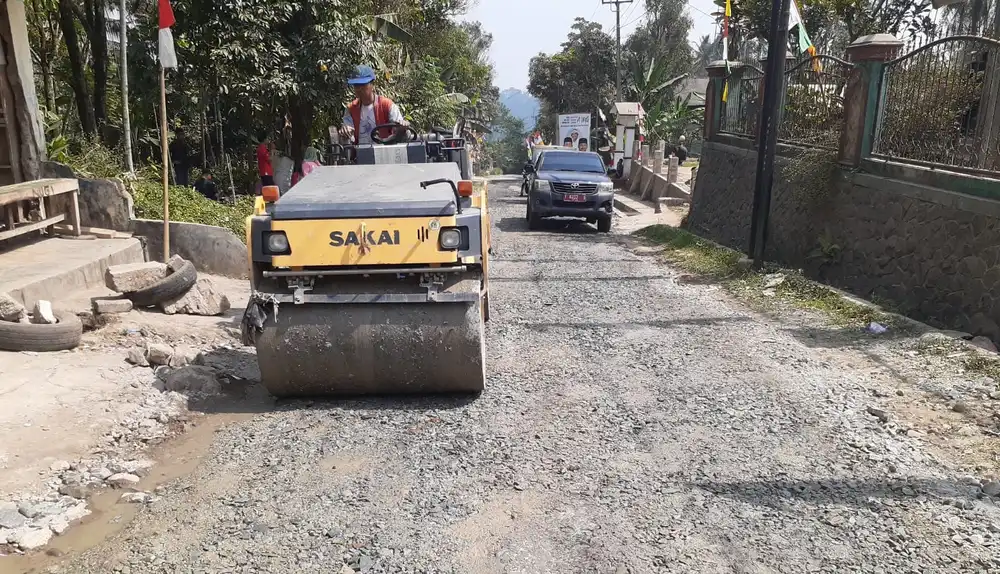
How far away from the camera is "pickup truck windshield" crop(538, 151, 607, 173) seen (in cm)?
1628

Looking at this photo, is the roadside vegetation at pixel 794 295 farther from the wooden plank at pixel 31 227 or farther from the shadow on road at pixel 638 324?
the wooden plank at pixel 31 227

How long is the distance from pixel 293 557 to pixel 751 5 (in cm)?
2365

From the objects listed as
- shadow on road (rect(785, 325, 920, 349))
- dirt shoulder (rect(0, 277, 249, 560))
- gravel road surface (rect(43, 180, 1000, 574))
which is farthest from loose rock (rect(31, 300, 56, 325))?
shadow on road (rect(785, 325, 920, 349))

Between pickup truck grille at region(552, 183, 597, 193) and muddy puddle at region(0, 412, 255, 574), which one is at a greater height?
pickup truck grille at region(552, 183, 597, 193)

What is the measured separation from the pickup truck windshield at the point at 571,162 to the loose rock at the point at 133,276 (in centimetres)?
1010

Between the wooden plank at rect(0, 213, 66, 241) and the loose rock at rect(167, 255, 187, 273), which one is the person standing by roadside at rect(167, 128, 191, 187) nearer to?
the wooden plank at rect(0, 213, 66, 241)

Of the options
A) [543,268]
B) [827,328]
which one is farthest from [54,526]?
[543,268]

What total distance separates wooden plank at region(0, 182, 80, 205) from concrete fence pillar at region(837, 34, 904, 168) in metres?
8.94

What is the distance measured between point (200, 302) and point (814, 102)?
8190 mm

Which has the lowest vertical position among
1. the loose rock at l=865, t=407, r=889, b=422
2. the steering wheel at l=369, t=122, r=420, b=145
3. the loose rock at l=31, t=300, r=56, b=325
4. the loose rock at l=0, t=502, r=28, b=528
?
the loose rock at l=0, t=502, r=28, b=528

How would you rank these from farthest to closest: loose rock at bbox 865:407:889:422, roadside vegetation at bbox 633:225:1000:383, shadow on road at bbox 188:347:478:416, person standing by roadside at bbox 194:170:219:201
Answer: person standing by roadside at bbox 194:170:219:201 → roadside vegetation at bbox 633:225:1000:383 → shadow on road at bbox 188:347:478:416 → loose rock at bbox 865:407:889:422

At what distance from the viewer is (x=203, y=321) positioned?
7379mm

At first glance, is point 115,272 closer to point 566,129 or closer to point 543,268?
point 543,268

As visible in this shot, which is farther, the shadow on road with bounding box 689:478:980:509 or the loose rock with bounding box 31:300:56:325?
the loose rock with bounding box 31:300:56:325
